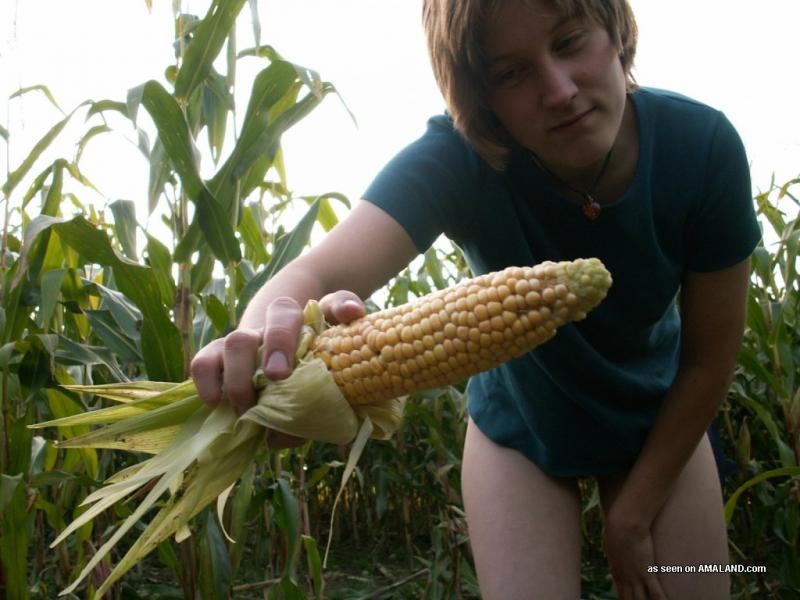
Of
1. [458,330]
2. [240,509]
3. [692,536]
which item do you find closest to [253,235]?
[240,509]

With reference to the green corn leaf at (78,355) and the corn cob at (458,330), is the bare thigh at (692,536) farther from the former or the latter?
the green corn leaf at (78,355)

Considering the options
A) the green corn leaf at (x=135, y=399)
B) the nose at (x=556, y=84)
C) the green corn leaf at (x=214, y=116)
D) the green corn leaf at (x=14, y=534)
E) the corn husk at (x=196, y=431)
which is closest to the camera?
the corn husk at (x=196, y=431)

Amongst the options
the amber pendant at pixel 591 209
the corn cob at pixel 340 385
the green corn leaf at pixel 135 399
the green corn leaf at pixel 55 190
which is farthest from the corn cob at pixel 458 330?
the green corn leaf at pixel 55 190

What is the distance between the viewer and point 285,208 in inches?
133

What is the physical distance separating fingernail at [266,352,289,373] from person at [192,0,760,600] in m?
0.14

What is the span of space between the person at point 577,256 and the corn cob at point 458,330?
114 millimetres

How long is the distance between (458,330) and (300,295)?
1.19ft

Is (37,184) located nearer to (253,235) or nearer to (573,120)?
(253,235)

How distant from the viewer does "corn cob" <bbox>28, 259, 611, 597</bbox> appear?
1.03 metres

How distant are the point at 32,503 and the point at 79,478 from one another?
203 mm

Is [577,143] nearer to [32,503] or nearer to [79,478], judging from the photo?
[79,478]

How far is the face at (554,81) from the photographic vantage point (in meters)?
1.39

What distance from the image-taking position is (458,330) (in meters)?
1.06

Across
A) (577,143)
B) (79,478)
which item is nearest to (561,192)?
(577,143)
